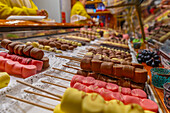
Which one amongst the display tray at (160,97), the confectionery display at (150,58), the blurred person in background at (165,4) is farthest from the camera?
the blurred person in background at (165,4)

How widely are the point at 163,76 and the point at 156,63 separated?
2.51 ft

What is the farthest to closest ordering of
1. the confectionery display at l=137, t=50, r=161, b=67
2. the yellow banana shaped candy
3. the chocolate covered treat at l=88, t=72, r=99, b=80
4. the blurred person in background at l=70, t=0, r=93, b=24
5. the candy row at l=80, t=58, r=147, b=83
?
1. the blurred person in background at l=70, t=0, r=93, b=24
2. the confectionery display at l=137, t=50, r=161, b=67
3. the chocolate covered treat at l=88, t=72, r=99, b=80
4. the candy row at l=80, t=58, r=147, b=83
5. the yellow banana shaped candy

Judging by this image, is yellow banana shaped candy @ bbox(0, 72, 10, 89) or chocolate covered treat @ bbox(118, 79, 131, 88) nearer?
yellow banana shaped candy @ bbox(0, 72, 10, 89)

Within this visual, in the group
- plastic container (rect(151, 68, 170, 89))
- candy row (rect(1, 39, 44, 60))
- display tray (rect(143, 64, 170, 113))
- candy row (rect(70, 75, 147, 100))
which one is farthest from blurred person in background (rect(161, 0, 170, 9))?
candy row (rect(1, 39, 44, 60))

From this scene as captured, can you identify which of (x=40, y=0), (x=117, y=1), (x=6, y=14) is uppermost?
(x=40, y=0)

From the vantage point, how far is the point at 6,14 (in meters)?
2.66

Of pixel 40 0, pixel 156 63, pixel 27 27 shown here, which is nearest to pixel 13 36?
pixel 27 27

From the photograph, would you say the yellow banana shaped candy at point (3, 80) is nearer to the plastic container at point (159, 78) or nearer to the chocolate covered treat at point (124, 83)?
the chocolate covered treat at point (124, 83)

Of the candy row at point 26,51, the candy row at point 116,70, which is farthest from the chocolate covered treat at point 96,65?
the candy row at point 26,51

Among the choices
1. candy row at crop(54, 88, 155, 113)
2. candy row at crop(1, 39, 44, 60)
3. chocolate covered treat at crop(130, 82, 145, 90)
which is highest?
candy row at crop(1, 39, 44, 60)

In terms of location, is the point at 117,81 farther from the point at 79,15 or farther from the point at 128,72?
the point at 79,15

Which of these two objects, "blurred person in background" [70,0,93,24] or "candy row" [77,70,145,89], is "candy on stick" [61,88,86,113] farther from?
"blurred person in background" [70,0,93,24]

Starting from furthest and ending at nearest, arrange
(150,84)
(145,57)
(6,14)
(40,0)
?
(40,0)
(6,14)
(145,57)
(150,84)

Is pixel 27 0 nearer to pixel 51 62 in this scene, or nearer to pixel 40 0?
pixel 51 62
